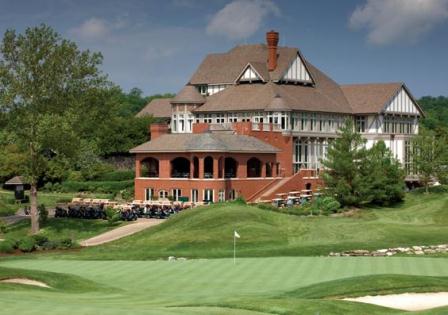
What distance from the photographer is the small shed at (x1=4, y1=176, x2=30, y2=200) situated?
70.2 meters

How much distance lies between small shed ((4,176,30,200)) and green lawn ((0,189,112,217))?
0.72 metres

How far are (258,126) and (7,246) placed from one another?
3028cm

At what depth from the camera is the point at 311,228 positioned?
47562mm

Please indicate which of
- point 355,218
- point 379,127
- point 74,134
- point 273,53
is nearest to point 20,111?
point 74,134

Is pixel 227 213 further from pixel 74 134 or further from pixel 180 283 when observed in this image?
pixel 180 283

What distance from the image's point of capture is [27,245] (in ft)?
142

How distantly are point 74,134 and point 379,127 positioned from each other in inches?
1525

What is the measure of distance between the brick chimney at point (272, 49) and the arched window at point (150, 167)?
55.5 ft

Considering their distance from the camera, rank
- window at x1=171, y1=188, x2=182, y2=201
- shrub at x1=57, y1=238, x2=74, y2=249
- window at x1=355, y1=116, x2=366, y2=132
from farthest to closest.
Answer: window at x1=355, y1=116, x2=366, y2=132
window at x1=171, y1=188, x2=182, y2=201
shrub at x1=57, y1=238, x2=74, y2=249

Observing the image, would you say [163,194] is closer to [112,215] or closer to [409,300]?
[112,215]

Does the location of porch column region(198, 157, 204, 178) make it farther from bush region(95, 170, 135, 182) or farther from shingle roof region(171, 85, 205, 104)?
bush region(95, 170, 135, 182)

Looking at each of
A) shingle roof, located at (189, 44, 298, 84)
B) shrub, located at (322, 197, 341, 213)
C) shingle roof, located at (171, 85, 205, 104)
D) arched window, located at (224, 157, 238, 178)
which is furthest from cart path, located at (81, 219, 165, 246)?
shingle roof, located at (189, 44, 298, 84)

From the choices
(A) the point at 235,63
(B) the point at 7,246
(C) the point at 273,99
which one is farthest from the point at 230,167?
(B) the point at 7,246

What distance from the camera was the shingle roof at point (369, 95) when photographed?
79.3m
